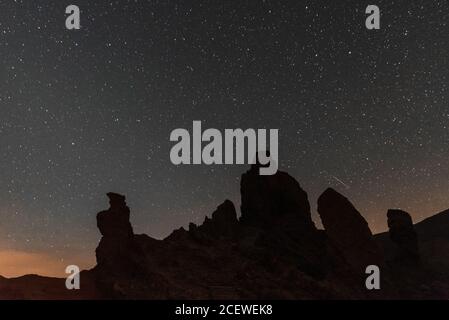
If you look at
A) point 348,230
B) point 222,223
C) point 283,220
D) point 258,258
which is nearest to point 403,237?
point 348,230

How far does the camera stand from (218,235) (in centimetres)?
8088

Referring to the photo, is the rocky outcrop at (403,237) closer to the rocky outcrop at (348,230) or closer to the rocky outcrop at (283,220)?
the rocky outcrop at (348,230)

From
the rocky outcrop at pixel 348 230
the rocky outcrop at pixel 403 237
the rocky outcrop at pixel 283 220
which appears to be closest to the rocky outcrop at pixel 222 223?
the rocky outcrop at pixel 283 220

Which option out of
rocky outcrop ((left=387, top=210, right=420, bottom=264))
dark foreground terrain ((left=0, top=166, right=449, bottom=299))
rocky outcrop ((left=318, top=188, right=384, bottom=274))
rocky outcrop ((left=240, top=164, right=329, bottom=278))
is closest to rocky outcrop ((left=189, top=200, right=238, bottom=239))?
dark foreground terrain ((left=0, top=166, right=449, bottom=299))

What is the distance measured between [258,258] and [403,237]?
4038 cm

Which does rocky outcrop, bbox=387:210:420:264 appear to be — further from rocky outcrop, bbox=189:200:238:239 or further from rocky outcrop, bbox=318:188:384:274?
rocky outcrop, bbox=189:200:238:239

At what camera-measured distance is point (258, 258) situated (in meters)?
70.4

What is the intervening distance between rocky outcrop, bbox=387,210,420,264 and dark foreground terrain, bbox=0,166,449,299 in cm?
21

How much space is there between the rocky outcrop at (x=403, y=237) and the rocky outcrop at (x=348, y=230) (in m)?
4.25

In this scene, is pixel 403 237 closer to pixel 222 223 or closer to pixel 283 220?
pixel 283 220

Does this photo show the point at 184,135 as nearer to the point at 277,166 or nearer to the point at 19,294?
the point at 19,294

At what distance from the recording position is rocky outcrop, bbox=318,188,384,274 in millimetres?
93188

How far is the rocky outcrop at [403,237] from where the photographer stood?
92.6 metres

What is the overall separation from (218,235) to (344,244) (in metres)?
31.9
